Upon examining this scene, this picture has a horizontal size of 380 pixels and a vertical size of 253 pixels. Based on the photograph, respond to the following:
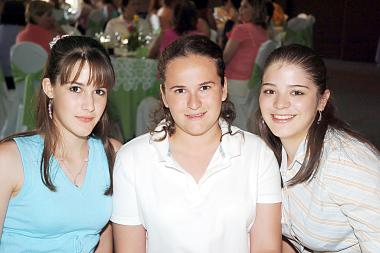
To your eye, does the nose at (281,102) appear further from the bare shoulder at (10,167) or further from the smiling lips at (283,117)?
the bare shoulder at (10,167)

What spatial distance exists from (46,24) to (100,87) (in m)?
3.89

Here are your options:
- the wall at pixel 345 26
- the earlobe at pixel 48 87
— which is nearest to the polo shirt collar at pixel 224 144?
the earlobe at pixel 48 87

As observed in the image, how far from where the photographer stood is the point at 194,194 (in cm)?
179

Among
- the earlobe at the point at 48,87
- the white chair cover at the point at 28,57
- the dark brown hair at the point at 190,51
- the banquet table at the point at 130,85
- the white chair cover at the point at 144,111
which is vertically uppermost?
the dark brown hair at the point at 190,51

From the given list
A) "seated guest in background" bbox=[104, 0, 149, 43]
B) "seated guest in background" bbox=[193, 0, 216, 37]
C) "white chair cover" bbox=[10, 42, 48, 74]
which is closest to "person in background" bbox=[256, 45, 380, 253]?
"white chair cover" bbox=[10, 42, 48, 74]

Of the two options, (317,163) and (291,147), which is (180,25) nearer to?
(291,147)

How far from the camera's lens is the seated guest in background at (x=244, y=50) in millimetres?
5449

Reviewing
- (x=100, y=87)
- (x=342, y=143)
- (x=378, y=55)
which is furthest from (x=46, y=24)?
(x=378, y=55)

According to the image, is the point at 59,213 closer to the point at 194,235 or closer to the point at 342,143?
the point at 194,235

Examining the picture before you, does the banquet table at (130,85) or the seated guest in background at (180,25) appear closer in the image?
the banquet table at (130,85)

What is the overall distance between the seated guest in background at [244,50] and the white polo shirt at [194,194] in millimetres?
3542

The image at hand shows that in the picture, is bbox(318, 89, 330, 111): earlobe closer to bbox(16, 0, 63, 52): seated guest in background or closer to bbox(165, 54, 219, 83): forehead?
bbox(165, 54, 219, 83): forehead

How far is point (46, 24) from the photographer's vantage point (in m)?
5.51

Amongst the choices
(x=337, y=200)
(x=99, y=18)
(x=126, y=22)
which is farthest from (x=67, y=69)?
(x=99, y=18)
